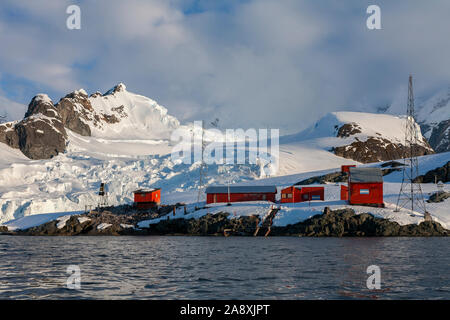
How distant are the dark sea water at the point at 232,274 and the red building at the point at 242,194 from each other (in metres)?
36.4

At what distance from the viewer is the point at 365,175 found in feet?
213

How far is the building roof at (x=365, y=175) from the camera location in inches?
2507

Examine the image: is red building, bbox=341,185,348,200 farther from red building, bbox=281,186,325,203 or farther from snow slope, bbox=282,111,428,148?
snow slope, bbox=282,111,428,148

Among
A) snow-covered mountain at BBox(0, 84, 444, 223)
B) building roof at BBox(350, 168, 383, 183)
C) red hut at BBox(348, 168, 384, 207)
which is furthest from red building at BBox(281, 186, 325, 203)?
snow-covered mountain at BBox(0, 84, 444, 223)

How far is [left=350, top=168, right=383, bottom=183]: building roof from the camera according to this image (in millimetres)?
63688

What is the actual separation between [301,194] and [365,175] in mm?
11747

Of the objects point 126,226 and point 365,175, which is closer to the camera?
point 365,175

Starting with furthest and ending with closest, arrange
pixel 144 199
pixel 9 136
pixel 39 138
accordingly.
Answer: pixel 9 136
pixel 39 138
pixel 144 199

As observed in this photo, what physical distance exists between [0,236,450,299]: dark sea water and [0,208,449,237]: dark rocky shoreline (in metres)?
18.5

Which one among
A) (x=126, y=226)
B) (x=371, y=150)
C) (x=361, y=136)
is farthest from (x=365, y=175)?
(x=361, y=136)

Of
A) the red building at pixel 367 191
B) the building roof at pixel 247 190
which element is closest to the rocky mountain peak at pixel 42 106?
the building roof at pixel 247 190

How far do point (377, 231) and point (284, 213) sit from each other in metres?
12.8

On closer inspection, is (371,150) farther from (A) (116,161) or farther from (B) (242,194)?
(B) (242,194)
